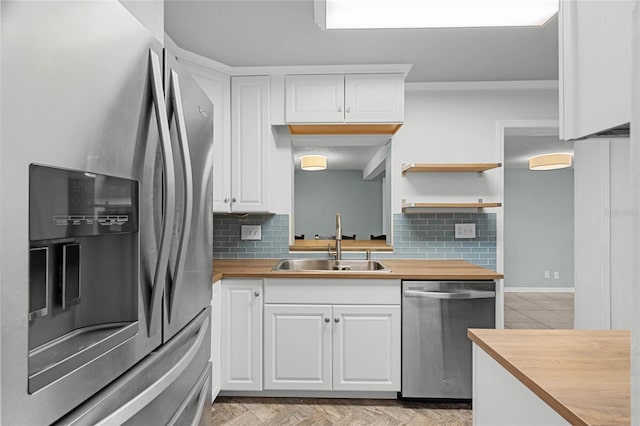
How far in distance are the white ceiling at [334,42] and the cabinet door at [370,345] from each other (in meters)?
1.69

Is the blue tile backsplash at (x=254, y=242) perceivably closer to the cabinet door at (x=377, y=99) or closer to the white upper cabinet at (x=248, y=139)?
the white upper cabinet at (x=248, y=139)

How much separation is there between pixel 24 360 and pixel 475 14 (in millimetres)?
2254

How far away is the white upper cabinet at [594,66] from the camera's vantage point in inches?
23.5

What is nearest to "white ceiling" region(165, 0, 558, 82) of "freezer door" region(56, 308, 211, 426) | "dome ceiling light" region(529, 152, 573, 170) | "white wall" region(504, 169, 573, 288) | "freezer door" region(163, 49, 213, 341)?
"freezer door" region(163, 49, 213, 341)

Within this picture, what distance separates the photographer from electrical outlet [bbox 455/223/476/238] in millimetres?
3193

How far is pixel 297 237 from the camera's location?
11.1 feet

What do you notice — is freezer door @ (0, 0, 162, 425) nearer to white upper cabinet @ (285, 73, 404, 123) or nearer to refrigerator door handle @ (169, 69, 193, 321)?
refrigerator door handle @ (169, 69, 193, 321)

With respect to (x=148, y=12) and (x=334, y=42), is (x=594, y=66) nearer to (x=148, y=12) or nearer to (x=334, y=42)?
(x=148, y=12)

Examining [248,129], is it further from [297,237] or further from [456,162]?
[456,162]

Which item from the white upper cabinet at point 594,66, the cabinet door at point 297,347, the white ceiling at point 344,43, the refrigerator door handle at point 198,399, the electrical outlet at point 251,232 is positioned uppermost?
the white ceiling at point 344,43

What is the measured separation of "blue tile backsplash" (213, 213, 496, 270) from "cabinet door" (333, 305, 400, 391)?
73 centimetres

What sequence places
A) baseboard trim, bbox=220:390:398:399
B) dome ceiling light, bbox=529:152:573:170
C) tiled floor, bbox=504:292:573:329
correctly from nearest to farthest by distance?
baseboard trim, bbox=220:390:398:399 < tiled floor, bbox=504:292:573:329 < dome ceiling light, bbox=529:152:573:170

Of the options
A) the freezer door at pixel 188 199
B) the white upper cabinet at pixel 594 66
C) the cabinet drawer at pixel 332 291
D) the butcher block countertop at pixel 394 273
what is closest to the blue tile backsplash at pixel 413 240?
the butcher block countertop at pixel 394 273

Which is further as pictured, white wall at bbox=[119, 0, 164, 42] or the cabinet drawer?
the cabinet drawer
